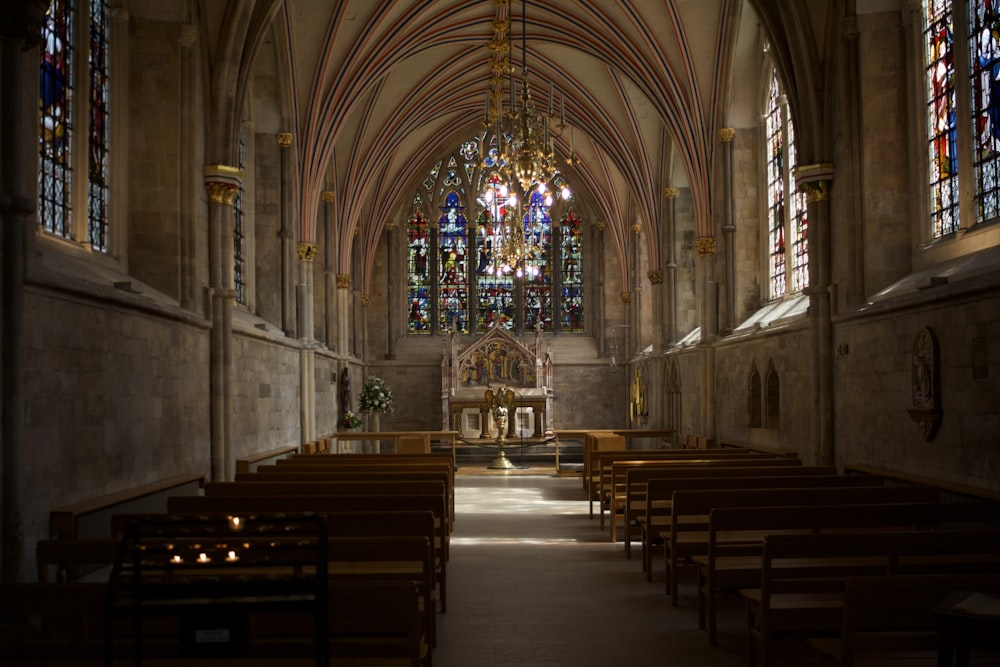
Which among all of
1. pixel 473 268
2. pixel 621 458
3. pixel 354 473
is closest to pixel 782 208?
pixel 621 458

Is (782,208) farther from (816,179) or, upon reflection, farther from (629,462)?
(629,462)

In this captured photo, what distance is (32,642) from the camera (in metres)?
4.82

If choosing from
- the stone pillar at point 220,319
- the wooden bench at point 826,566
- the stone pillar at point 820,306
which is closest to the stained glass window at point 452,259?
the stone pillar at point 220,319

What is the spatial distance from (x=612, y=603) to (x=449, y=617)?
140 cm

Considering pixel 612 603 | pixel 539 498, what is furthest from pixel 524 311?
pixel 612 603

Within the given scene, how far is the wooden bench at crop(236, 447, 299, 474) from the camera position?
44.4 ft

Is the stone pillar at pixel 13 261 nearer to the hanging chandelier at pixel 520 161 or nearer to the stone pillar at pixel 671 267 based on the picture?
the hanging chandelier at pixel 520 161

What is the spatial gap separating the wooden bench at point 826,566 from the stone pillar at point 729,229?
1430 centimetres

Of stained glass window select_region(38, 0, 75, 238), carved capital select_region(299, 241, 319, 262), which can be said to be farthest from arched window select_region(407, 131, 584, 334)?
stained glass window select_region(38, 0, 75, 238)

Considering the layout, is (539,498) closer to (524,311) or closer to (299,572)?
(299,572)

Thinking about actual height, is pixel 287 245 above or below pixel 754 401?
above

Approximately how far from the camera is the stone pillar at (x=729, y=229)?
794 inches

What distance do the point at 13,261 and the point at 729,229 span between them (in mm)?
15205

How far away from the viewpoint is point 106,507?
9727 millimetres
